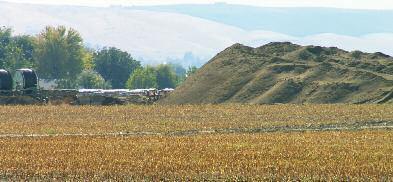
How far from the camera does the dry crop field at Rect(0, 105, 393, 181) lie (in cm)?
3297

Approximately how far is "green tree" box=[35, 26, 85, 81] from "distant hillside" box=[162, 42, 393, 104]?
264ft

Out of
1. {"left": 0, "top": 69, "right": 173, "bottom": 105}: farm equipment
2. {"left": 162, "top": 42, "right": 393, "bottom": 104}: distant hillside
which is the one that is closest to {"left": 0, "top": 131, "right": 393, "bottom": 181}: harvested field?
{"left": 162, "top": 42, "right": 393, "bottom": 104}: distant hillside

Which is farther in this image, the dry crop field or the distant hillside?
the distant hillside

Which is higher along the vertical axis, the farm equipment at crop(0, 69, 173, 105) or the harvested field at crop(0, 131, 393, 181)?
the farm equipment at crop(0, 69, 173, 105)

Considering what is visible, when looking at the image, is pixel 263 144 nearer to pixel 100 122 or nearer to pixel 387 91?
pixel 100 122

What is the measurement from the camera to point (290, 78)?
93375mm

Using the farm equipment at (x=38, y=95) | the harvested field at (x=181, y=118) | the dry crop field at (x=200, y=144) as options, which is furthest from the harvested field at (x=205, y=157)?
the farm equipment at (x=38, y=95)

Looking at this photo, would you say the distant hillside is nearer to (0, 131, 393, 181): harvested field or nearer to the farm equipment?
the farm equipment

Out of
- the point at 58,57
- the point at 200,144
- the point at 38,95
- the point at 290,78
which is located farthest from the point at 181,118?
the point at 58,57

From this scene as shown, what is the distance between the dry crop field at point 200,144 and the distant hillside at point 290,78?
13.3 metres

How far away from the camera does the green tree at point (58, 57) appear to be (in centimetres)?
18250

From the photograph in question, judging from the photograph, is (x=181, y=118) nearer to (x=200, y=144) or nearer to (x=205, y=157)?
(x=200, y=144)

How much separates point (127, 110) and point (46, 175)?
1706 inches

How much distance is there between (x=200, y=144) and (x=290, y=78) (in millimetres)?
50225
